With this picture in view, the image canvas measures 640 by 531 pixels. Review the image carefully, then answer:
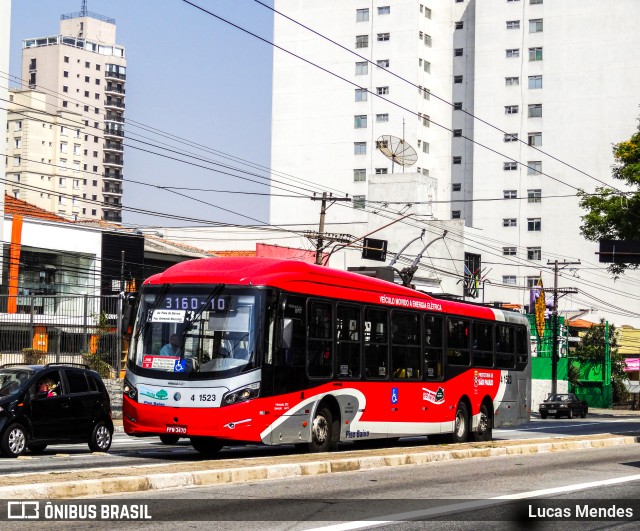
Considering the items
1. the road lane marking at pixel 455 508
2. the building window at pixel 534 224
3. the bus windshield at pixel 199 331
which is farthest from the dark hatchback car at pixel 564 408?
the road lane marking at pixel 455 508

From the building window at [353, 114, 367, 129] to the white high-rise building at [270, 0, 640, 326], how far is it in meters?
0.14

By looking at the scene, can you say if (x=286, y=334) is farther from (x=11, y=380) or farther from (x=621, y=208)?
(x=621, y=208)

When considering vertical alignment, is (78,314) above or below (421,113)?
below

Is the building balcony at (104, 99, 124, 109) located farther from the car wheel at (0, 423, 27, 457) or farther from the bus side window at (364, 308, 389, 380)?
the car wheel at (0, 423, 27, 457)

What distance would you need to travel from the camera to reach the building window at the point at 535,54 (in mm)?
99750

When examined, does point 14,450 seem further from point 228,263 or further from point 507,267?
point 507,267

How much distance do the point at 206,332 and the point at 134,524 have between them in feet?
26.1

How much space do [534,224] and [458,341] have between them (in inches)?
2947

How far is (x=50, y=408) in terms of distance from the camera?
20484mm

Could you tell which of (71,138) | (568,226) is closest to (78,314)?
(568,226)

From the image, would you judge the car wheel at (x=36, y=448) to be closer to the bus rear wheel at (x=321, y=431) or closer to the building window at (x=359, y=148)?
the bus rear wheel at (x=321, y=431)

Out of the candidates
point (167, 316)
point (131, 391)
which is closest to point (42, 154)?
point (131, 391)

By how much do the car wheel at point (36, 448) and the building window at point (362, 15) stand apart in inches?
3491

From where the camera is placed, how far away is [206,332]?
60.4 feet
